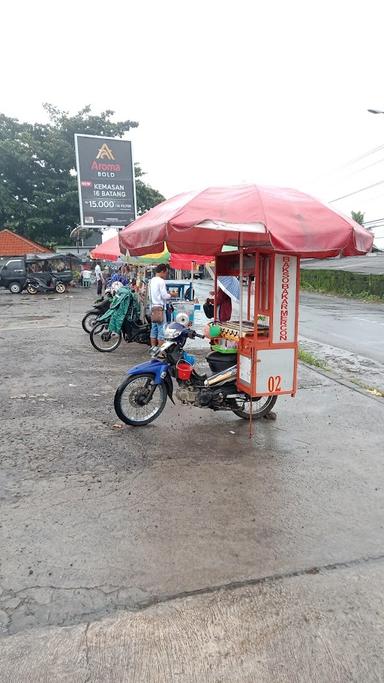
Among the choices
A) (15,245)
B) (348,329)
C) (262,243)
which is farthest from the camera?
(15,245)

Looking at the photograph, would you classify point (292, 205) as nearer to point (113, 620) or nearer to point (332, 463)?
point (332, 463)

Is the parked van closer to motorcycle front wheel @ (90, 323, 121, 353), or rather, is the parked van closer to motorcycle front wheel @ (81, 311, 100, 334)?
motorcycle front wheel @ (81, 311, 100, 334)

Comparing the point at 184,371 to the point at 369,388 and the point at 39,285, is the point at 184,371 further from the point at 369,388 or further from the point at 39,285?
the point at 39,285

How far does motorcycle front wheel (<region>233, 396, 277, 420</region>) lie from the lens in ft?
18.4

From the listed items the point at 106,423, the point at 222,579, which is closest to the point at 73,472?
the point at 106,423

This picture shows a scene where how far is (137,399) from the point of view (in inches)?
208

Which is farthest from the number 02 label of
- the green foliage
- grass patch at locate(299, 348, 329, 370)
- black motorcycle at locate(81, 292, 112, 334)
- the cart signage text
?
the green foliage

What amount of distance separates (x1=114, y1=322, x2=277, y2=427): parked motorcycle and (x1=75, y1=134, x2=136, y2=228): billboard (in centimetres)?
1706

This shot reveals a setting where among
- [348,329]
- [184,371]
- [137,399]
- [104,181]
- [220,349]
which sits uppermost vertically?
[104,181]

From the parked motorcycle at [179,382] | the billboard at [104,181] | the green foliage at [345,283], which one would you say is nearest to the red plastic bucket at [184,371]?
the parked motorcycle at [179,382]

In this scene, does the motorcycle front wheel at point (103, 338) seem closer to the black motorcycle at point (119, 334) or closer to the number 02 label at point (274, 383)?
the black motorcycle at point (119, 334)

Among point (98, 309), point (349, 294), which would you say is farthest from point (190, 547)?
point (349, 294)

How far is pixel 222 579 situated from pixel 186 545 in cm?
39

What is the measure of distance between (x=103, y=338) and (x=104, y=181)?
13.3 m
